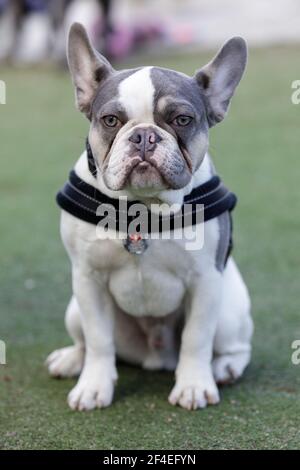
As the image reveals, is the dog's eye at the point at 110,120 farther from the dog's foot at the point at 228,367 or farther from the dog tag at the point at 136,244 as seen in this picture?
the dog's foot at the point at 228,367

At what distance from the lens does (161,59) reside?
Result: 10.9 meters

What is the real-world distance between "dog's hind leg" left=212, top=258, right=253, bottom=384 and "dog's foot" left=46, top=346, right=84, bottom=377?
0.48 meters

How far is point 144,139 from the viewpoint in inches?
102

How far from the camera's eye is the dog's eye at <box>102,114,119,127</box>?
8.78 ft

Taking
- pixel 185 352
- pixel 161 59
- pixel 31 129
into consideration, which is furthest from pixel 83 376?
pixel 161 59

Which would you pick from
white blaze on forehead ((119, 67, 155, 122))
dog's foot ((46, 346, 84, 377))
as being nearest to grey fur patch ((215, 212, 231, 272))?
white blaze on forehead ((119, 67, 155, 122))

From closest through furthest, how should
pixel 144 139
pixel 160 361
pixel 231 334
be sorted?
pixel 144 139 → pixel 231 334 → pixel 160 361

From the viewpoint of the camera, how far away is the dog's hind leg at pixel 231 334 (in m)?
3.16

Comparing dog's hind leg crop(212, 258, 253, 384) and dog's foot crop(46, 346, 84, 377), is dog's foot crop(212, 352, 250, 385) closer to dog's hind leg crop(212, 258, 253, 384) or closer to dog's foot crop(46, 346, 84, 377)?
dog's hind leg crop(212, 258, 253, 384)

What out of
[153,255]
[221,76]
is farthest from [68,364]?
[221,76]

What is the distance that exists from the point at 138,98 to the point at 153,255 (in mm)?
508

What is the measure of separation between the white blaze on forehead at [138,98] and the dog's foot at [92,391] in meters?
0.90

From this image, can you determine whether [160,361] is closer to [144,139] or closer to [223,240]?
[223,240]
